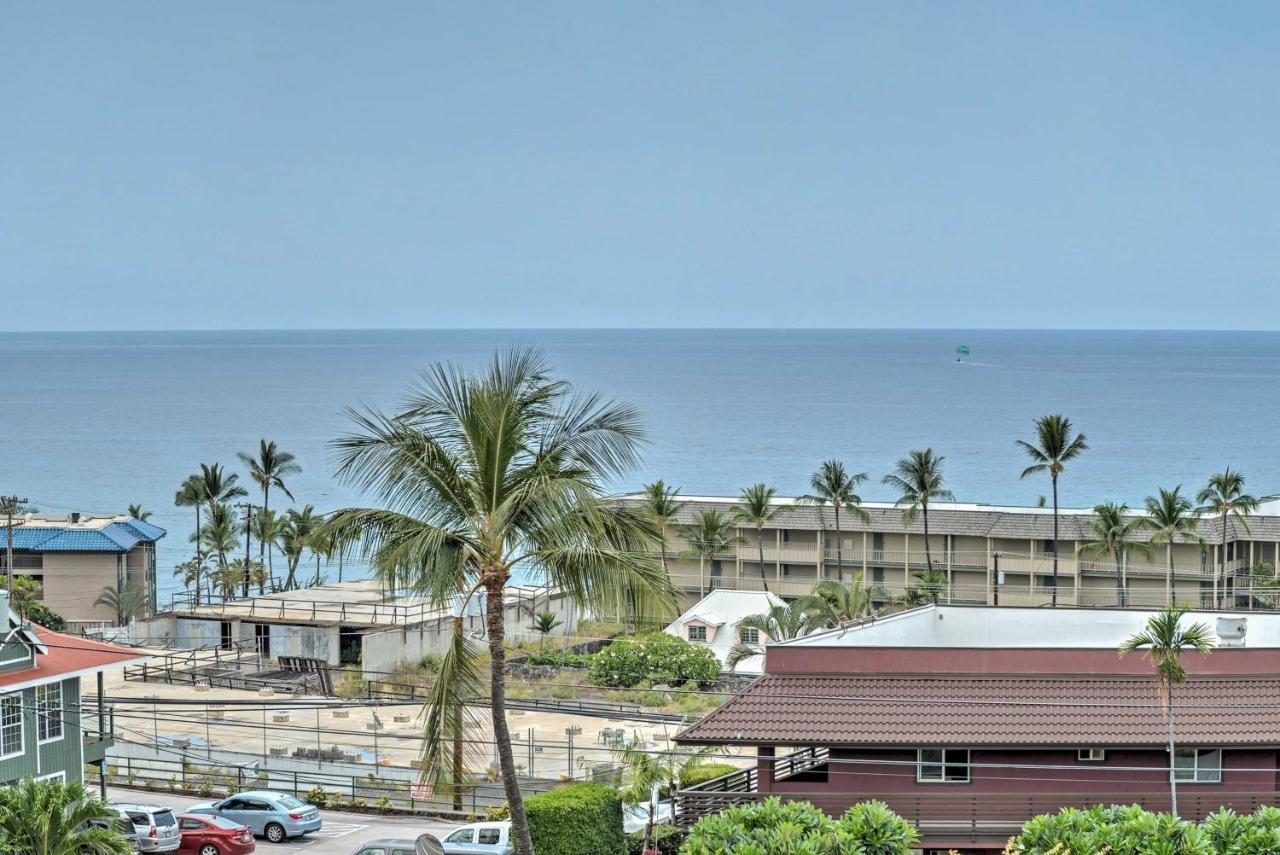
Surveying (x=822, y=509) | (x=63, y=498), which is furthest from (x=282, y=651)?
(x=63, y=498)

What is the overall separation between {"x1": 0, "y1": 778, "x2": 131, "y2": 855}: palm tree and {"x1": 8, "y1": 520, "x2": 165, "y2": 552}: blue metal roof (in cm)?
6806

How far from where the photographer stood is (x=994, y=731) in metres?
31.4

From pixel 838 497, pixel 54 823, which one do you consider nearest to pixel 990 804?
pixel 54 823

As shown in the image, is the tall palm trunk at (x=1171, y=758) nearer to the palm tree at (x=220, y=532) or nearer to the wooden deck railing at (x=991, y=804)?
the wooden deck railing at (x=991, y=804)

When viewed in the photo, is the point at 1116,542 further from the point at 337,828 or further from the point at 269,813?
the point at 269,813

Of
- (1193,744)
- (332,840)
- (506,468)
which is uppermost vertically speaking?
(506,468)

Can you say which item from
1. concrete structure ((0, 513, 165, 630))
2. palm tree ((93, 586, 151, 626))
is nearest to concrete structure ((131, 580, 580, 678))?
palm tree ((93, 586, 151, 626))

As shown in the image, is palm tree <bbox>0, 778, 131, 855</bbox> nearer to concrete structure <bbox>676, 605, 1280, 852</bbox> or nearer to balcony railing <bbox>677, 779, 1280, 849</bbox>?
concrete structure <bbox>676, 605, 1280, 852</bbox>

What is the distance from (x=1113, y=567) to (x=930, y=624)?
53174 millimetres

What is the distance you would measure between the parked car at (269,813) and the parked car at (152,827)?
1722 mm

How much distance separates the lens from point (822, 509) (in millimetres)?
94938

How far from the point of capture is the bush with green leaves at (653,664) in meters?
61.5

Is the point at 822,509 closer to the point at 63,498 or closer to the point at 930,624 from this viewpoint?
the point at 930,624

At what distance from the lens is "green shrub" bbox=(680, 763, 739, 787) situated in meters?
38.6
